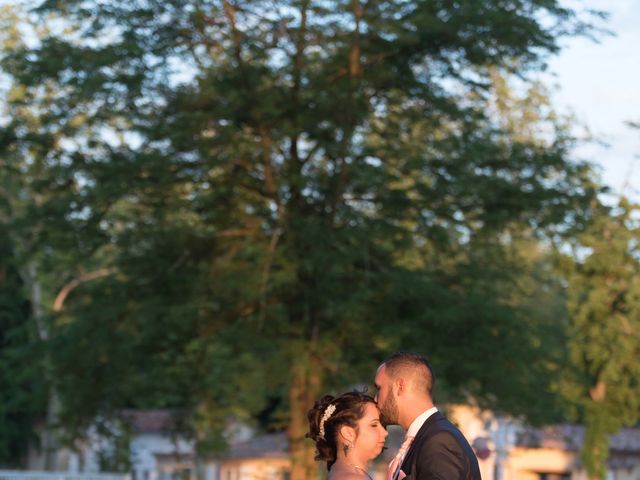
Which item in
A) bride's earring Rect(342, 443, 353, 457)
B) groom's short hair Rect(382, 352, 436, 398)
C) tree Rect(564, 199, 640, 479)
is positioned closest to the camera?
groom's short hair Rect(382, 352, 436, 398)

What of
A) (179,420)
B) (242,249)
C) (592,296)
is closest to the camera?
(242,249)

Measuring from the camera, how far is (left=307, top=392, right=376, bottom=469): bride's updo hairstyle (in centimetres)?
597

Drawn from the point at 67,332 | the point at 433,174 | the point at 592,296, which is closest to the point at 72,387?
the point at 67,332

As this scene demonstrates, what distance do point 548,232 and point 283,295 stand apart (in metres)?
4.91

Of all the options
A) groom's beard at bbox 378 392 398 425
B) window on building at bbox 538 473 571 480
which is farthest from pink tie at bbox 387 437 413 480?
window on building at bbox 538 473 571 480

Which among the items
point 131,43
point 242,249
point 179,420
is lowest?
point 179,420

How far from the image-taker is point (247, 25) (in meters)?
23.2

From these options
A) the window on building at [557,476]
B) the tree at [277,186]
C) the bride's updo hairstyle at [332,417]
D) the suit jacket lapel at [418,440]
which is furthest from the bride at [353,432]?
the window on building at [557,476]

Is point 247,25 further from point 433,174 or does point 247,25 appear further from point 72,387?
point 72,387

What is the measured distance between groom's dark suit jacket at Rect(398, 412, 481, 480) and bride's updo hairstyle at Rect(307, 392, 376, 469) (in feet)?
1.24

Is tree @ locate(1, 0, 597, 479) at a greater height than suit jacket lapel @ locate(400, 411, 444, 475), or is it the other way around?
tree @ locate(1, 0, 597, 479)

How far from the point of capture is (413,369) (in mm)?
5691

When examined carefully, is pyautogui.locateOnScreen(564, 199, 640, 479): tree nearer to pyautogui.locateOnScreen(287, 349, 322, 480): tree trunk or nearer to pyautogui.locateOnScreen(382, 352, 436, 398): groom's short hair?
pyautogui.locateOnScreen(287, 349, 322, 480): tree trunk

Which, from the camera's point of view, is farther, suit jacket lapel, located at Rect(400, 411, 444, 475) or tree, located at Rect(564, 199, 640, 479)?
tree, located at Rect(564, 199, 640, 479)
